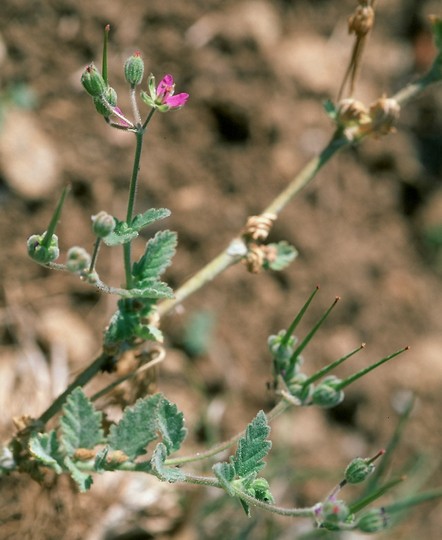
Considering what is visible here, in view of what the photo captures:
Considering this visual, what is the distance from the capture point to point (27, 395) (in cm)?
219

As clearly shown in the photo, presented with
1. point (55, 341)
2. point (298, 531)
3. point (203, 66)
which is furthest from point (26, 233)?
point (298, 531)

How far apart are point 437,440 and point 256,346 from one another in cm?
82

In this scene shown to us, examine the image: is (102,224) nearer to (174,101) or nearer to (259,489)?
(174,101)

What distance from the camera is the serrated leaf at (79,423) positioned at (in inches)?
55.2

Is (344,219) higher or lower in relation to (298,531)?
higher

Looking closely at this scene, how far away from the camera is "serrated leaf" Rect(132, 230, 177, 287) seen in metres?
1.40

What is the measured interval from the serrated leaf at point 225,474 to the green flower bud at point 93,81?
62cm

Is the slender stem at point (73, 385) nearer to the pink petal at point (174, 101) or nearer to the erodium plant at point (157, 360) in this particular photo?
the erodium plant at point (157, 360)

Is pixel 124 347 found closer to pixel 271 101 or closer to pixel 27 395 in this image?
pixel 27 395

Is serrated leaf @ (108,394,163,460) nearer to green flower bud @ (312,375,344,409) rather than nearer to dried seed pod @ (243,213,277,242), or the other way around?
green flower bud @ (312,375,344,409)

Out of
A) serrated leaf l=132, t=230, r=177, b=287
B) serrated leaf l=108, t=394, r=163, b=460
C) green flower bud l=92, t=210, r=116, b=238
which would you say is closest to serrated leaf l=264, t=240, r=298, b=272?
serrated leaf l=132, t=230, r=177, b=287

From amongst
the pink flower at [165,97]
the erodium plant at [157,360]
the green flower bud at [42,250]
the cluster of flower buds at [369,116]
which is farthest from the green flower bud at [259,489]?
the cluster of flower buds at [369,116]

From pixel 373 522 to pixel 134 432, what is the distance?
0.45 metres

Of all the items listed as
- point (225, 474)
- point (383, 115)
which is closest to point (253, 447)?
point (225, 474)
